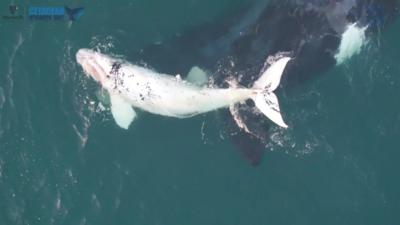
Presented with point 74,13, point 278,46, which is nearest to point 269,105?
point 278,46

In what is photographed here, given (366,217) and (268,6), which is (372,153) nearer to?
(366,217)

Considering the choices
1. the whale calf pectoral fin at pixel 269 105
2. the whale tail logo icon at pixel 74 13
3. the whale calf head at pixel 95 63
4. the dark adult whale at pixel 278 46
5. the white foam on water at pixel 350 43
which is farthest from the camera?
the whale tail logo icon at pixel 74 13

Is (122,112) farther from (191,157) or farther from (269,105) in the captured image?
(269,105)

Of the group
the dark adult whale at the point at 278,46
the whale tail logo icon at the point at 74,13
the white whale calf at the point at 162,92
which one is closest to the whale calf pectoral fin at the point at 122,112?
the white whale calf at the point at 162,92

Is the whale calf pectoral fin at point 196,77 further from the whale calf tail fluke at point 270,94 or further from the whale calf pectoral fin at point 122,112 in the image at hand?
the whale calf pectoral fin at point 122,112

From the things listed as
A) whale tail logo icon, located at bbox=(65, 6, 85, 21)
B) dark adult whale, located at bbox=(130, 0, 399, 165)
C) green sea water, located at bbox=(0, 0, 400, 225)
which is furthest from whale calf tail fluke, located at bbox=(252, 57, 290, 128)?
whale tail logo icon, located at bbox=(65, 6, 85, 21)
